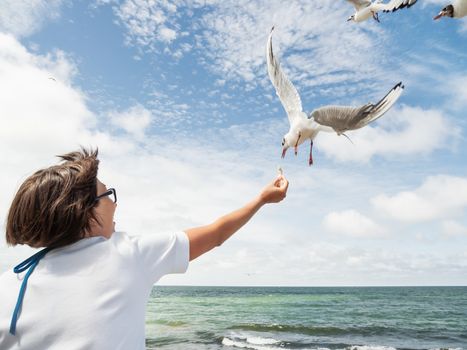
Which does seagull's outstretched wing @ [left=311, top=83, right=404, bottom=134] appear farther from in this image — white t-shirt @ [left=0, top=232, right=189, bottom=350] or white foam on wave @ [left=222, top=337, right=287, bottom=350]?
white foam on wave @ [left=222, top=337, right=287, bottom=350]

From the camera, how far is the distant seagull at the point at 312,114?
2957mm

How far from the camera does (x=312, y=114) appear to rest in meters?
3.33

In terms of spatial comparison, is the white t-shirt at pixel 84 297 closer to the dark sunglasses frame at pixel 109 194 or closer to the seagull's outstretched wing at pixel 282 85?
the dark sunglasses frame at pixel 109 194

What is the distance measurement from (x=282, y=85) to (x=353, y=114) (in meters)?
0.98

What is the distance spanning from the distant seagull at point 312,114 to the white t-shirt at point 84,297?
1.96 meters

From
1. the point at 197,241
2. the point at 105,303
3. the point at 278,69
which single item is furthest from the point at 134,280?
the point at 278,69

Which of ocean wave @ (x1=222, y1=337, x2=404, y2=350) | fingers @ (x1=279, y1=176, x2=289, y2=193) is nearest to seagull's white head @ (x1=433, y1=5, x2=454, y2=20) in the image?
fingers @ (x1=279, y1=176, x2=289, y2=193)

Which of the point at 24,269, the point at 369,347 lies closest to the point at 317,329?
the point at 369,347

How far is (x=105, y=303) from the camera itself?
1.15 metres

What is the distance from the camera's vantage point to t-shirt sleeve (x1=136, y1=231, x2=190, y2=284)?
123 cm

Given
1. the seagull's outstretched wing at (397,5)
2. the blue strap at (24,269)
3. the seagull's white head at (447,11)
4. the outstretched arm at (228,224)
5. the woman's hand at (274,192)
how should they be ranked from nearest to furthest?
the blue strap at (24,269) → the outstretched arm at (228,224) → the woman's hand at (274,192) → the seagull's outstretched wing at (397,5) → the seagull's white head at (447,11)

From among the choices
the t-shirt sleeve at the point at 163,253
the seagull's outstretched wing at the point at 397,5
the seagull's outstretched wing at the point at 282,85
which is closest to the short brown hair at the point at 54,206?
the t-shirt sleeve at the point at 163,253

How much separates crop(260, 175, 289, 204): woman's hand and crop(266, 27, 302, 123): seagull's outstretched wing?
84.3 inches

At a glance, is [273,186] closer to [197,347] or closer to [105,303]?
[105,303]
